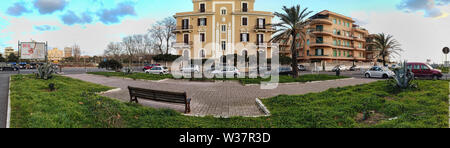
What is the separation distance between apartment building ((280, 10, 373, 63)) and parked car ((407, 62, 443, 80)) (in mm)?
28251

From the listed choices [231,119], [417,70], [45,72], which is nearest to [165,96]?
[231,119]

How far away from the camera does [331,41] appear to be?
164 feet

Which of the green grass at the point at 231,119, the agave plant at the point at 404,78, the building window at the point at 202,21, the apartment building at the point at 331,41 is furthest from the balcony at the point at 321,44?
the green grass at the point at 231,119

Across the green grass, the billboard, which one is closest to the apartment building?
the green grass

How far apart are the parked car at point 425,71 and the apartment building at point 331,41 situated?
28.3 m

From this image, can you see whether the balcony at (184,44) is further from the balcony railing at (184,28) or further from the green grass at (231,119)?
the green grass at (231,119)

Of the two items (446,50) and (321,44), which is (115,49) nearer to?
(321,44)

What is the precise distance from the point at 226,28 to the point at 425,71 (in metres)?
28.0
